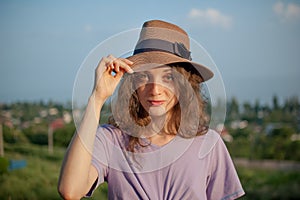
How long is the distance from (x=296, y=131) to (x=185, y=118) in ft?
26.8

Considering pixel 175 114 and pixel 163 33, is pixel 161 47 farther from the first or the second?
pixel 175 114

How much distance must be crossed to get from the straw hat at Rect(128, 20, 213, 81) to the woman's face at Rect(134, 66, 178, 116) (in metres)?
0.02

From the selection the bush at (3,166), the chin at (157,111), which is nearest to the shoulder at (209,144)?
the chin at (157,111)

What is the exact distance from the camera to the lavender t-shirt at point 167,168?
85 centimetres

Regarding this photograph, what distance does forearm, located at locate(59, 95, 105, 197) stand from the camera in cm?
75

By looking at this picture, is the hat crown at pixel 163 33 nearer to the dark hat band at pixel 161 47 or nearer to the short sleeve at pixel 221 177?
the dark hat band at pixel 161 47

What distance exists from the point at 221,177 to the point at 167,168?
13 cm

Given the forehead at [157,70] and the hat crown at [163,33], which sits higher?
the hat crown at [163,33]

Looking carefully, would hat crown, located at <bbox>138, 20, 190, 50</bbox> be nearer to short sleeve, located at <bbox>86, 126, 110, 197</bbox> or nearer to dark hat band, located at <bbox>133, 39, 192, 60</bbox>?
dark hat band, located at <bbox>133, 39, 192, 60</bbox>

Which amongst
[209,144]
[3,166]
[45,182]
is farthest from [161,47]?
[3,166]

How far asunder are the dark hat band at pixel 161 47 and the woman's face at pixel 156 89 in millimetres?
38

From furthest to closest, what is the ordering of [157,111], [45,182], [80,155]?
[45,182] → [157,111] → [80,155]

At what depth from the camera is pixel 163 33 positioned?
2.77ft

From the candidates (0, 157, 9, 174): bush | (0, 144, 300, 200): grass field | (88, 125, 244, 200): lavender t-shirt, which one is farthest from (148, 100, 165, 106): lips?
(0, 157, 9, 174): bush
